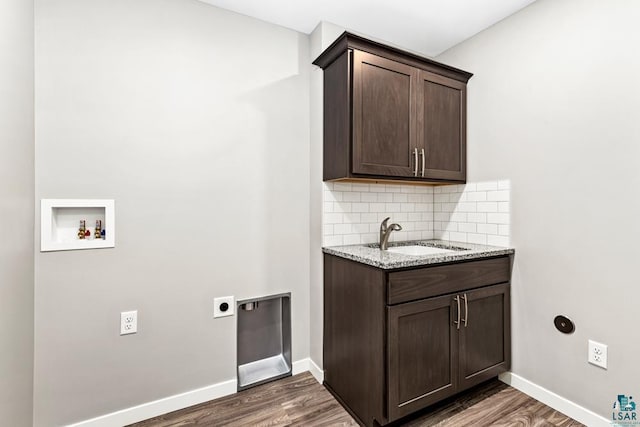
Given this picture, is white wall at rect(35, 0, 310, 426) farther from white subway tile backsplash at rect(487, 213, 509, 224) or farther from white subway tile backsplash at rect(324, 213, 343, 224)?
white subway tile backsplash at rect(487, 213, 509, 224)

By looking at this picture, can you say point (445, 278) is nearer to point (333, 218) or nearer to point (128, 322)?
point (333, 218)

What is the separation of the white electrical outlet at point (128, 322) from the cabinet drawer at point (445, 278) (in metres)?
1.41

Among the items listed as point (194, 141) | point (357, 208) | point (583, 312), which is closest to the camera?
point (583, 312)

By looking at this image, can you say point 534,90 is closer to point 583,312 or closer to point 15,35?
point 583,312

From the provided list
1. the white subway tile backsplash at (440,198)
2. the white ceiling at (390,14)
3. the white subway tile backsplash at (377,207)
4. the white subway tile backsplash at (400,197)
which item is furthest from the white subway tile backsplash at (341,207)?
the white ceiling at (390,14)

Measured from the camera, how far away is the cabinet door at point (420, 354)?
5.10 ft

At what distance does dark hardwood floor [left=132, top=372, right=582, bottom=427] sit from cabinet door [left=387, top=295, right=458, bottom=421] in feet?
0.52

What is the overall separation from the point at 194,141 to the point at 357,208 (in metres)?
1.18

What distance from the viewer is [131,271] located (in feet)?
5.59

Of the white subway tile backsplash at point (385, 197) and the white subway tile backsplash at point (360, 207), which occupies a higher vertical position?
the white subway tile backsplash at point (385, 197)

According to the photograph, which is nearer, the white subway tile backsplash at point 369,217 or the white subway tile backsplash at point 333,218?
the white subway tile backsplash at point 333,218

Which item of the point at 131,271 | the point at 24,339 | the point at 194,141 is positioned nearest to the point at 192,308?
the point at 131,271

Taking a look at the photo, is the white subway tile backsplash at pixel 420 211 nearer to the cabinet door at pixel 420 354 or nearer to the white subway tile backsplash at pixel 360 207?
the white subway tile backsplash at pixel 360 207

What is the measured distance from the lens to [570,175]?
1737 mm
